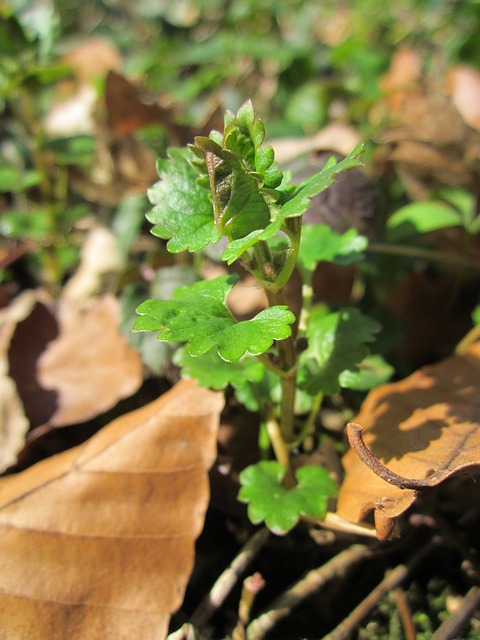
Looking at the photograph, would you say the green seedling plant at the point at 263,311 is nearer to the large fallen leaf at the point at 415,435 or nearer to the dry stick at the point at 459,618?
the large fallen leaf at the point at 415,435

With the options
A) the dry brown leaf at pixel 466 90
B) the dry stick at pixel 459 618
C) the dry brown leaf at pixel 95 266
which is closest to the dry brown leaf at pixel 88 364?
the dry brown leaf at pixel 95 266

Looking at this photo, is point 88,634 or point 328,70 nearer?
point 88,634

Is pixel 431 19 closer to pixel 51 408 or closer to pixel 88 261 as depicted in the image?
pixel 88 261

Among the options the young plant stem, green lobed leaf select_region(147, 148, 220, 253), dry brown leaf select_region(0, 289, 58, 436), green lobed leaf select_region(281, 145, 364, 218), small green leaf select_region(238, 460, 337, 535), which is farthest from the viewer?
dry brown leaf select_region(0, 289, 58, 436)

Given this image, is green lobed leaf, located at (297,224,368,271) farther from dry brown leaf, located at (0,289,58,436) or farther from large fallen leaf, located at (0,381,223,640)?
dry brown leaf, located at (0,289,58,436)

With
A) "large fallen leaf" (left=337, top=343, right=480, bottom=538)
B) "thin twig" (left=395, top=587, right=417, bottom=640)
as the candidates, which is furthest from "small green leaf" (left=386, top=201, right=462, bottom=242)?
"thin twig" (left=395, top=587, right=417, bottom=640)

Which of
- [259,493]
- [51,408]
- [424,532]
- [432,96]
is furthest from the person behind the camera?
[432,96]

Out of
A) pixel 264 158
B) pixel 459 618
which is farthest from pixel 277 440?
pixel 264 158

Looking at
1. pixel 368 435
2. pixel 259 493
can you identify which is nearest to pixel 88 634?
pixel 259 493
